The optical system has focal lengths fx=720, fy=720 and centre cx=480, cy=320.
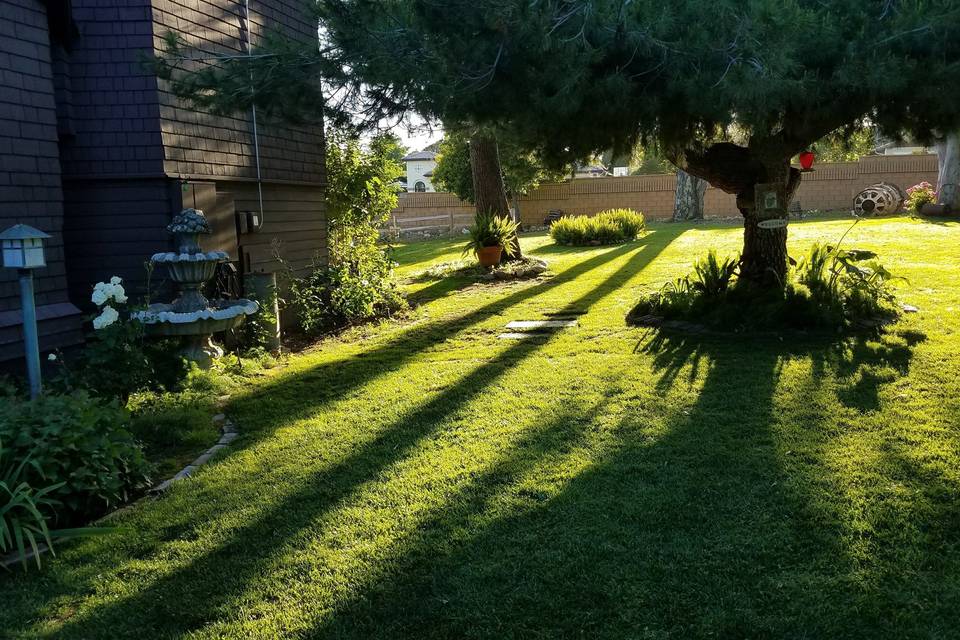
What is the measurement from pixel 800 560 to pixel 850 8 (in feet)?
12.6

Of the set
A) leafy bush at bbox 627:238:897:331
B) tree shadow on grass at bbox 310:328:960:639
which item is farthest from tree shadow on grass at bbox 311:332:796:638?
leafy bush at bbox 627:238:897:331

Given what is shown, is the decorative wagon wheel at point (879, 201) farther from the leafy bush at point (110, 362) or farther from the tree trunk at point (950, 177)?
the leafy bush at point (110, 362)

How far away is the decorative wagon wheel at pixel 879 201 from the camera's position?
1859 centimetres

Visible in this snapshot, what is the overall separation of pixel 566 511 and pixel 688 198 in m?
20.6

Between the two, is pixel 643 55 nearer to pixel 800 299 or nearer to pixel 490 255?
pixel 800 299

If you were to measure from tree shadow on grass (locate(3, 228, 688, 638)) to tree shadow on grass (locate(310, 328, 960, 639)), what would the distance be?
0.58 meters

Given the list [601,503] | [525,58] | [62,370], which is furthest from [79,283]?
[601,503]

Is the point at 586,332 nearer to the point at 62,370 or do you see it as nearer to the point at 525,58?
the point at 525,58

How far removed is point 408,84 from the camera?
4543mm

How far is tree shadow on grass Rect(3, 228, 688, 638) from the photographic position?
9.26ft

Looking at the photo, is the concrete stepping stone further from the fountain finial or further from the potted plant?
the potted plant

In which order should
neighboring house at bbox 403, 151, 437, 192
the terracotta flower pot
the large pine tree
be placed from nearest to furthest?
the large pine tree → the terracotta flower pot → neighboring house at bbox 403, 151, 437, 192

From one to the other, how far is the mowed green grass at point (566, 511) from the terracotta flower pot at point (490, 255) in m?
6.11

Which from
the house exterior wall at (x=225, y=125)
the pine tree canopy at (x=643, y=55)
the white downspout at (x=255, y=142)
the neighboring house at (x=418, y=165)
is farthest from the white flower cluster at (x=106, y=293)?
the neighboring house at (x=418, y=165)
